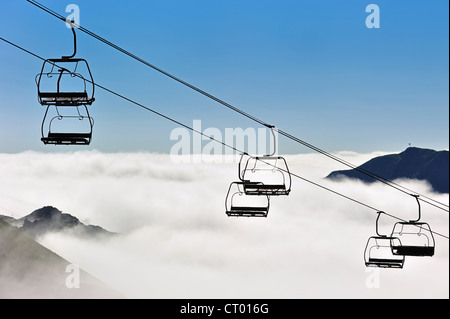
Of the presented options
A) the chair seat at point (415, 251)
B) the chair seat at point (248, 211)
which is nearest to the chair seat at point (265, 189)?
the chair seat at point (248, 211)

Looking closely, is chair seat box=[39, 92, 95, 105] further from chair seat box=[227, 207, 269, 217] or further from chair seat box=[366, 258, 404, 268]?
chair seat box=[366, 258, 404, 268]

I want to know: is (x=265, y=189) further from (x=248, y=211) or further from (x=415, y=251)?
(x=415, y=251)

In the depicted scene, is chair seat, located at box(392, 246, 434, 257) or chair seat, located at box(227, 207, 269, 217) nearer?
chair seat, located at box(227, 207, 269, 217)

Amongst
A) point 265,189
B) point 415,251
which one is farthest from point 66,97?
point 415,251

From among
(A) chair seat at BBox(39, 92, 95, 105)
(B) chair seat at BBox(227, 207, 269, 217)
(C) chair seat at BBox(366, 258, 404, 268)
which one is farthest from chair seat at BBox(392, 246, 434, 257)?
(A) chair seat at BBox(39, 92, 95, 105)

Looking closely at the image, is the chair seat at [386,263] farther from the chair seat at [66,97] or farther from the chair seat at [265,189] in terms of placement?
the chair seat at [66,97]

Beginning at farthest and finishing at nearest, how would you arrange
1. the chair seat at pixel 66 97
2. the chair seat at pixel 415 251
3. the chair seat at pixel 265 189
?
the chair seat at pixel 415 251 → the chair seat at pixel 265 189 → the chair seat at pixel 66 97

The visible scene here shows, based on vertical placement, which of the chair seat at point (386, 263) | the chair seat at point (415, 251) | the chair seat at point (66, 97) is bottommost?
the chair seat at point (386, 263)

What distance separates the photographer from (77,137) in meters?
20.5
